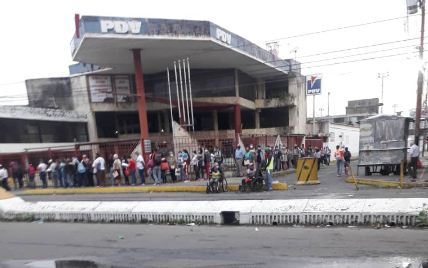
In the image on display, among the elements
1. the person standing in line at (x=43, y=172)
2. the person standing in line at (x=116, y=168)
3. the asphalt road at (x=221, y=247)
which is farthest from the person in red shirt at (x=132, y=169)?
the asphalt road at (x=221, y=247)

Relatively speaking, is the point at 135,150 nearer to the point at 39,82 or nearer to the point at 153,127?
the point at 153,127

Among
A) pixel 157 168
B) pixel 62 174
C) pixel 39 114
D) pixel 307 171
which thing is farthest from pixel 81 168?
pixel 39 114

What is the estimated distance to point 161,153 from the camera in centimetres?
1862

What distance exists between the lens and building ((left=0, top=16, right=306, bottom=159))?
2409 centimetres

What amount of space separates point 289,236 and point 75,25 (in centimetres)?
2124

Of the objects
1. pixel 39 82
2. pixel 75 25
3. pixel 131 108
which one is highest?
pixel 75 25

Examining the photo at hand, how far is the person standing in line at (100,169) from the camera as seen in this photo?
18.8 m

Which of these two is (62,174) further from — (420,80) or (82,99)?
(420,80)

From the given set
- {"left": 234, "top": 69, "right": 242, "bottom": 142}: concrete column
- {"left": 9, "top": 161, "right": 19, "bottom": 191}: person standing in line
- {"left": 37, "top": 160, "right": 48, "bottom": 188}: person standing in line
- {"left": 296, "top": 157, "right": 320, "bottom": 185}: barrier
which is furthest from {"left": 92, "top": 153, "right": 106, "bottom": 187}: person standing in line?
{"left": 234, "top": 69, "right": 242, "bottom": 142}: concrete column

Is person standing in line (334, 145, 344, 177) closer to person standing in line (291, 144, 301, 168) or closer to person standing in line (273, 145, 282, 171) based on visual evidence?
person standing in line (273, 145, 282, 171)

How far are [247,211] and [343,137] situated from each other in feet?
112

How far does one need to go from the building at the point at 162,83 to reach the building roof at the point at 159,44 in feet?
0.19

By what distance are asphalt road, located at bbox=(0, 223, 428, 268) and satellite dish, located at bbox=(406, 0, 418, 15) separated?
1650 centimetres

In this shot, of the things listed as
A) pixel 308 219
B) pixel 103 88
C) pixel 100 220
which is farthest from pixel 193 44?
pixel 308 219
